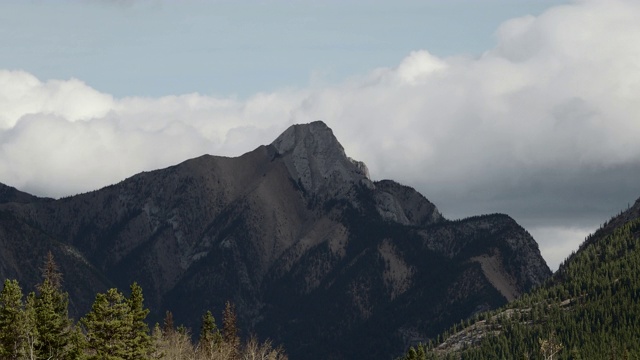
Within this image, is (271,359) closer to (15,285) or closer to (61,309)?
(61,309)

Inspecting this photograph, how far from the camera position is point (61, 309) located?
520 ft

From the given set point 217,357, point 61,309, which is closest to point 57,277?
point 61,309

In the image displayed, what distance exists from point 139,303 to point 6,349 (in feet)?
56.7

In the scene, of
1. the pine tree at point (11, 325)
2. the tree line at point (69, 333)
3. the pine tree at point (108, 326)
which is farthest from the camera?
the pine tree at point (11, 325)

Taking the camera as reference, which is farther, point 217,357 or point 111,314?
point 217,357

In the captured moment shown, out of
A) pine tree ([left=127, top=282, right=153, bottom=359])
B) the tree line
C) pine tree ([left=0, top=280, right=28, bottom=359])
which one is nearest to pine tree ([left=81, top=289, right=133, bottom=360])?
the tree line

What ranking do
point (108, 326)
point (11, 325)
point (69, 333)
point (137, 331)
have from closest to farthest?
point (108, 326), point (11, 325), point (137, 331), point (69, 333)

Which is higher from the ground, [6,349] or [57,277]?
[57,277]

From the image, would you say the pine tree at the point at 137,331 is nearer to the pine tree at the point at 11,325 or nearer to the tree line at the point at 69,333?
the tree line at the point at 69,333

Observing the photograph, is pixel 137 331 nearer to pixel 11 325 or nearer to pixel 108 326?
pixel 108 326

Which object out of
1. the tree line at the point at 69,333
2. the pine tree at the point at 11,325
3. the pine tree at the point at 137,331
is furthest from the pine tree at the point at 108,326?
the pine tree at the point at 11,325

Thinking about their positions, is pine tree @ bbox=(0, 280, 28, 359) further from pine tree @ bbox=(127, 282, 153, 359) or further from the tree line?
pine tree @ bbox=(127, 282, 153, 359)

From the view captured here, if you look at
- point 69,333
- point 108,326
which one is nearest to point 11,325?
point 108,326

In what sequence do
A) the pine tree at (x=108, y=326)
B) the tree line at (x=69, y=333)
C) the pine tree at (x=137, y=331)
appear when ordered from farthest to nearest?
the pine tree at (x=137, y=331) → the tree line at (x=69, y=333) → the pine tree at (x=108, y=326)
